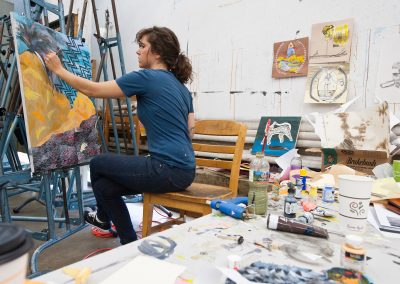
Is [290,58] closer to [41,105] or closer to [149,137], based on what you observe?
[149,137]

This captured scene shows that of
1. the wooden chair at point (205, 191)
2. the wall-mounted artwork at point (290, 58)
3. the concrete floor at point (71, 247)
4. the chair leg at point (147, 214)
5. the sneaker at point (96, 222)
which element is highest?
the wall-mounted artwork at point (290, 58)

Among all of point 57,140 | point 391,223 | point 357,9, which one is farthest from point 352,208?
point 357,9

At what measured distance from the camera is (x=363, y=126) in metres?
1.76

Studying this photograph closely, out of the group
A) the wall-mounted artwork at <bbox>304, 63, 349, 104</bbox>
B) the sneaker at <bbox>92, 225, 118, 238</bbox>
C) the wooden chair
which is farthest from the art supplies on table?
the sneaker at <bbox>92, 225, 118, 238</bbox>

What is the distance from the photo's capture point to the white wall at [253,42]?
6.64 ft

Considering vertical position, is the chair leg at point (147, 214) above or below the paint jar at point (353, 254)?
below

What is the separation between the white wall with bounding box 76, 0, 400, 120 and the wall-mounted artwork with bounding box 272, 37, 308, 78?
0.16 feet

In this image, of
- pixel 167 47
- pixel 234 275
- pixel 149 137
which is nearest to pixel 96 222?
pixel 149 137

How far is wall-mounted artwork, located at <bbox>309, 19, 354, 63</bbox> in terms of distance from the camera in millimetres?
2078

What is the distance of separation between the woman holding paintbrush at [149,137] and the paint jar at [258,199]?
0.57 meters

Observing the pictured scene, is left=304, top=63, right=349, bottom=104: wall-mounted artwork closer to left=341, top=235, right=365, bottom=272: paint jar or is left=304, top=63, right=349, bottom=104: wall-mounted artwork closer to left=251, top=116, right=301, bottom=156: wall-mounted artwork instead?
left=251, top=116, right=301, bottom=156: wall-mounted artwork

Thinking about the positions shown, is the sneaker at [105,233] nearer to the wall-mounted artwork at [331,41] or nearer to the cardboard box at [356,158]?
the cardboard box at [356,158]

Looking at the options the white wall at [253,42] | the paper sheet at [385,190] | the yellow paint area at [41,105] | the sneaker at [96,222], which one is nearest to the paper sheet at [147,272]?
the paper sheet at [385,190]

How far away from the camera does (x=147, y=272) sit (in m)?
0.53
